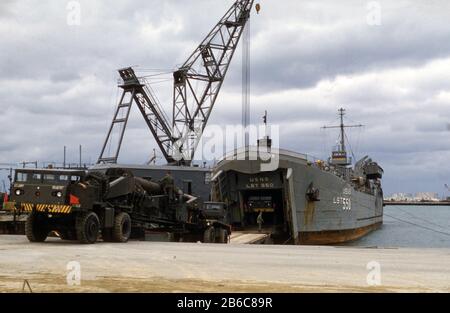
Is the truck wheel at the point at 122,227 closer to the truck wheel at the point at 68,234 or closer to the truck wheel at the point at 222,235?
the truck wheel at the point at 68,234

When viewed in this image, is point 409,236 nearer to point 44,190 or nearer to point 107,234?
point 107,234

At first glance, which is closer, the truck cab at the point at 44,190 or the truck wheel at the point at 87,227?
the truck cab at the point at 44,190

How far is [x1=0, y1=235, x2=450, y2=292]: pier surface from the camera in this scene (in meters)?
7.30

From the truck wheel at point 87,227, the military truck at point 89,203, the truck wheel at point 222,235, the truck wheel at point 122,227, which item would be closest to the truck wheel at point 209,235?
the truck wheel at point 222,235

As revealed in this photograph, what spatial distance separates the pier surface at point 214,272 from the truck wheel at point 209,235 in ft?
25.7

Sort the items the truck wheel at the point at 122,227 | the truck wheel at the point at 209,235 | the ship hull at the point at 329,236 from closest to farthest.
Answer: the truck wheel at the point at 122,227 < the truck wheel at the point at 209,235 < the ship hull at the point at 329,236

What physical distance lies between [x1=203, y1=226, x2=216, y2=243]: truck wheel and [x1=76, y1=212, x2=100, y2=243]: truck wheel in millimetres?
5913

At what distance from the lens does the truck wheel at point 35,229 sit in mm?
16312

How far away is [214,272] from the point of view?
9.14 m

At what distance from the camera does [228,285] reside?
24.6 feet

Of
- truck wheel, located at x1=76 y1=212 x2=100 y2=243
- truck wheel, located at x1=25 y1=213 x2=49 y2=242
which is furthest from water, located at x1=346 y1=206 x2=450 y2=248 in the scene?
truck wheel, located at x1=25 y1=213 x2=49 y2=242

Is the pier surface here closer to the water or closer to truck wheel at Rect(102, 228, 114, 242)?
truck wheel at Rect(102, 228, 114, 242)
